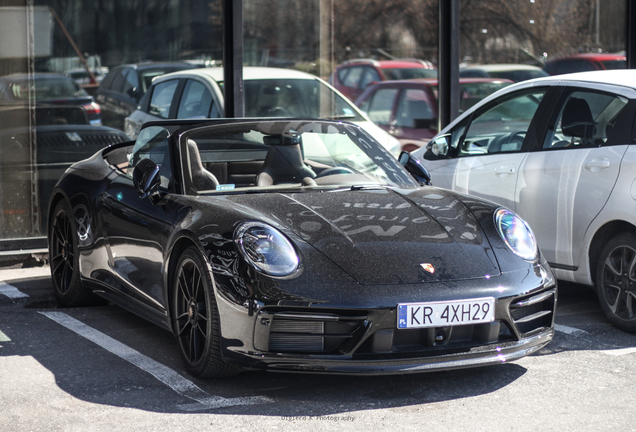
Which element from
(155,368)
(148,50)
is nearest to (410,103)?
(148,50)

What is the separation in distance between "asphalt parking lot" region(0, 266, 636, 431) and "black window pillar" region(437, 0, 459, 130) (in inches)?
187

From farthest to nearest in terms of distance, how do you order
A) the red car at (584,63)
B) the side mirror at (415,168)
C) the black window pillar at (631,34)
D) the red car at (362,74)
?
the black window pillar at (631,34) → the red car at (584,63) → the red car at (362,74) → the side mirror at (415,168)

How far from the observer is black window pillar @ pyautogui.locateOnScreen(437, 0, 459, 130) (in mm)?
9633

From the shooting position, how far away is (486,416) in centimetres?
382

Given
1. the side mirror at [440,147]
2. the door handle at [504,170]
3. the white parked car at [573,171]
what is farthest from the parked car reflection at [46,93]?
the door handle at [504,170]

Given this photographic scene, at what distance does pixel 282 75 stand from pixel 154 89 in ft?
4.33

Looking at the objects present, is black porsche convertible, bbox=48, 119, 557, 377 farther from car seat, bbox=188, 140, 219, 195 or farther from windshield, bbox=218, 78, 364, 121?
windshield, bbox=218, 78, 364, 121

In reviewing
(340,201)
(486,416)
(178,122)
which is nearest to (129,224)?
(178,122)

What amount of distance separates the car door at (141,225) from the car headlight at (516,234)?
1.67m

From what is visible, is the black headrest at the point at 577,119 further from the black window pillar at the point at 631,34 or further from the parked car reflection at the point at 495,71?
the black window pillar at the point at 631,34

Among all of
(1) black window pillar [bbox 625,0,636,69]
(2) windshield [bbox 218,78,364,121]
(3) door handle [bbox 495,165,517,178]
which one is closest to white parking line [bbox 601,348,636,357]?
(3) door handle [bbox 495,165,517,178]

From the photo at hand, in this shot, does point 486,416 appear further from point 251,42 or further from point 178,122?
point 251,42

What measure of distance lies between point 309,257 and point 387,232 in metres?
0.47

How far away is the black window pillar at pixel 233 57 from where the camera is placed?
28.7 ft
